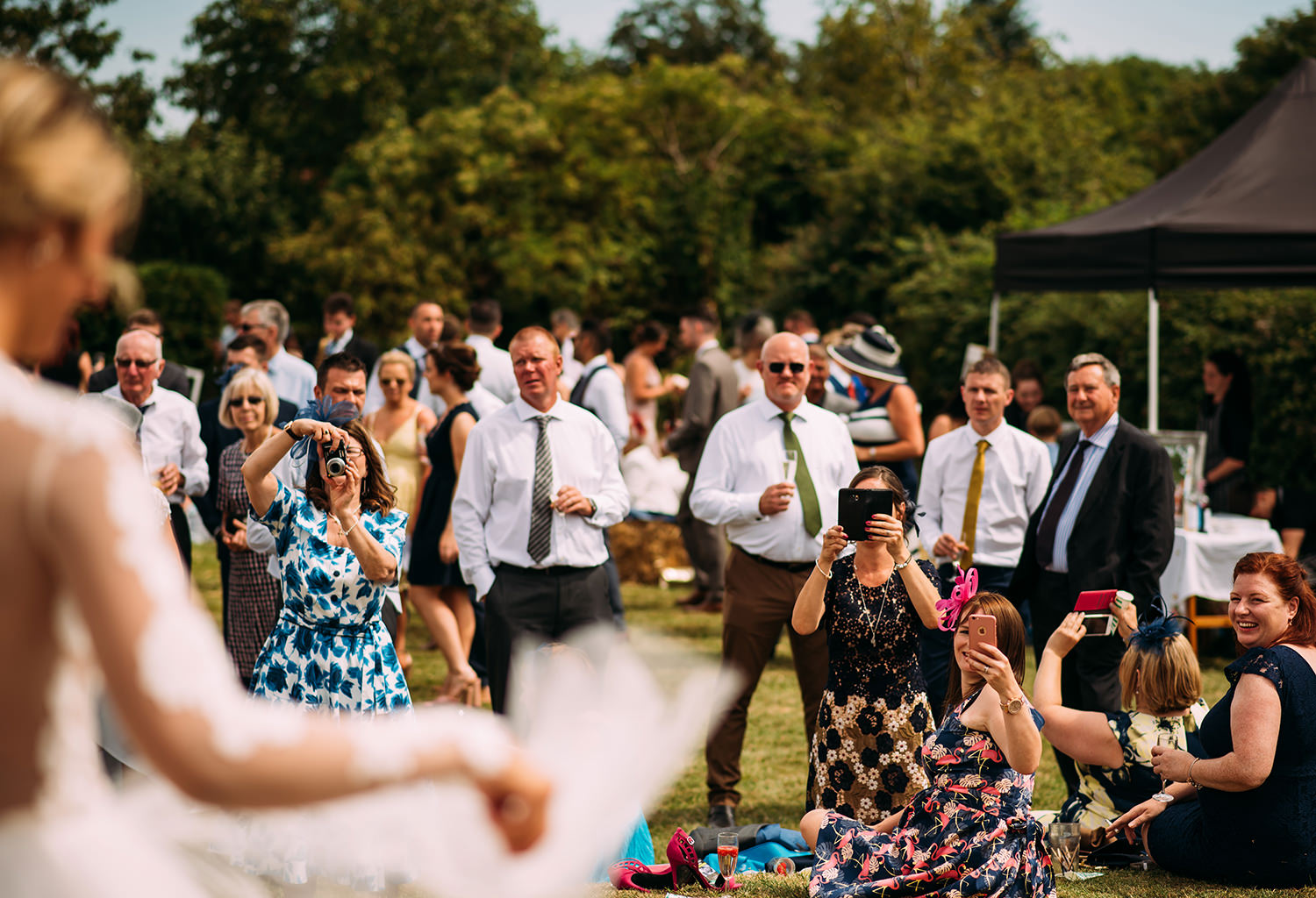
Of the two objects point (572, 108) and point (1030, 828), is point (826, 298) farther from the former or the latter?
point (1030, 828)

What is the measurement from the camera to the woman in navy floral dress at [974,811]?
4.10 metres

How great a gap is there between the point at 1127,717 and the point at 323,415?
132 inches

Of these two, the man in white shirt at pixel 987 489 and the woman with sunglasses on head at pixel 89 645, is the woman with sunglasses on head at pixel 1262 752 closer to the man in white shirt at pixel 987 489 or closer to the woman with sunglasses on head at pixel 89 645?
the man in white shirt at pixel 987 489

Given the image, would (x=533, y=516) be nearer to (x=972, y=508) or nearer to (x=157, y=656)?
(x=972, y=508)

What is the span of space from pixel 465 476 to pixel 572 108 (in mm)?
26825

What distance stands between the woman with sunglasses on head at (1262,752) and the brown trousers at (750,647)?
1.61 m

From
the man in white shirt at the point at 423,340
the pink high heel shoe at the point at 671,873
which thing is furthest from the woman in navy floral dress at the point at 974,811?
the man in white shirt at the point at 423,340

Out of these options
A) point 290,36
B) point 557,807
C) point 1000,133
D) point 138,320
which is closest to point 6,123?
point 557,807

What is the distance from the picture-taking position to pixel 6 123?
1412 millimetres

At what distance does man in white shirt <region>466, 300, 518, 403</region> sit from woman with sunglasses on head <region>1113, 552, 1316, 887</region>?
17.9ft

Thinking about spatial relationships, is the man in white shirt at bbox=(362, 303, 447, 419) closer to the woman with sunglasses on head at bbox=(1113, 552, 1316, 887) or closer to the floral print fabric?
the floral print fabric

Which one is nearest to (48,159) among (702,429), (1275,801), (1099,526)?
(1275,801)

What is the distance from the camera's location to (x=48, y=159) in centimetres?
142

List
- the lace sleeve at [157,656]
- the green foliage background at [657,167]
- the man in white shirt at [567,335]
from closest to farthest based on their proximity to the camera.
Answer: the lace sleeve at [157,656] < the man in white shirt at [567,335] < the green foliage background at [657,167]
